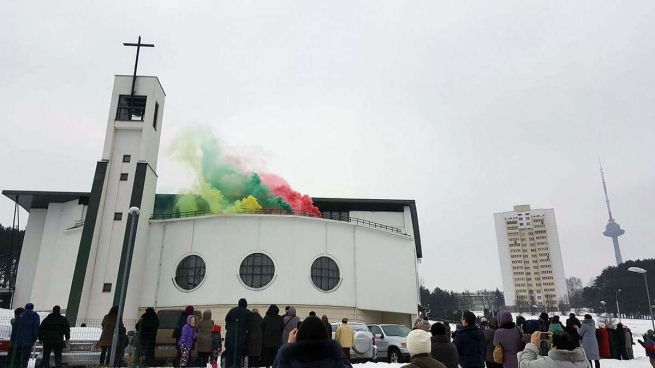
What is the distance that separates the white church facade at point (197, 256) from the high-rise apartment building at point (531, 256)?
313ft

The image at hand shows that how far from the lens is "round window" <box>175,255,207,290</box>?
98.3 ft

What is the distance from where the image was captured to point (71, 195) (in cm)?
4012

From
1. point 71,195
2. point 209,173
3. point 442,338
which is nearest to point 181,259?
point 209,173

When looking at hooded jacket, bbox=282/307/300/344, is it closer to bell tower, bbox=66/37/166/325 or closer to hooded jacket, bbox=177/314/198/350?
hooded jacket, bbox=177/314/198/350

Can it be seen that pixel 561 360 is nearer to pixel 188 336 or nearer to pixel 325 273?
pixel 188 336

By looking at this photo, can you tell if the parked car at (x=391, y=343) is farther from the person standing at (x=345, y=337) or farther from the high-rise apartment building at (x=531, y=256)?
the high-rise apartment building at (x=531, y=256)

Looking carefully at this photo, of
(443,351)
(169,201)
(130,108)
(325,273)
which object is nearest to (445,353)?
(443,351)

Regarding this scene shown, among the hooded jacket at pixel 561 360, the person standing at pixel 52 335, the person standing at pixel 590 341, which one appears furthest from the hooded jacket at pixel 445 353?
the person standing at pixel 52 335

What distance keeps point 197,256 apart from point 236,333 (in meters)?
21.0

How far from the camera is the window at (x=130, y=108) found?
32.6 metres

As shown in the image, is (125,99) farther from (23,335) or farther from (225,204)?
(23,335)

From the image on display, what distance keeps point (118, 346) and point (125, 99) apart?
81.8 feet

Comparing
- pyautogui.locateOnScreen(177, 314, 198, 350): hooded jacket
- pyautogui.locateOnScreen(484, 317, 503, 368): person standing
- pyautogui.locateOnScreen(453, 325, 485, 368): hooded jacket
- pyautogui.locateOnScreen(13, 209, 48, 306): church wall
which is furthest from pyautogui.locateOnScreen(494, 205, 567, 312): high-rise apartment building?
pyautogui.locateOnScreen(453, 325, 485, 368): hooded jacket

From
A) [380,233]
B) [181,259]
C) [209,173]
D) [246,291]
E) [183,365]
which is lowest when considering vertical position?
[183,365]
